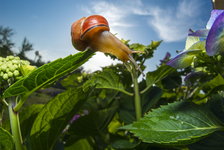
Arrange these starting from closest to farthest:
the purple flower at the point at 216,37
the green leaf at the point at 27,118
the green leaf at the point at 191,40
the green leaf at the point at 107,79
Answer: the purple flower at the point at 216,37 → the green leaf at the point at 191,40 → the green leaf at the point at 27,118 → the green leaf at the point at 107,79

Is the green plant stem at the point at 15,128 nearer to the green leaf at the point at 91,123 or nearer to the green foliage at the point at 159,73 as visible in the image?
the green leaf at the point at 91,123

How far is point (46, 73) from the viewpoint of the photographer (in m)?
0.34

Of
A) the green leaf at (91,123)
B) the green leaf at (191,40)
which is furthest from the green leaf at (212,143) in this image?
the green leaf at (91,123)

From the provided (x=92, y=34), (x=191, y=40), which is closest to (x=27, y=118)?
(x=92, y=34)

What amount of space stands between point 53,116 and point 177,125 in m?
0.22

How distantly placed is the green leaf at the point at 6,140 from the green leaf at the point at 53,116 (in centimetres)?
5

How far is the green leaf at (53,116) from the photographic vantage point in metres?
0.41

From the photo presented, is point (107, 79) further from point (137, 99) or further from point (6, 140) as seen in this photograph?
point (6, 140)

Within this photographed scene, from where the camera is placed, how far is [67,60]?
32cm

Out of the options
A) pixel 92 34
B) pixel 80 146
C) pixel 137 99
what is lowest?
pixel 80 146

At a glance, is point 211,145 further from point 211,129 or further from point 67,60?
point 67,60

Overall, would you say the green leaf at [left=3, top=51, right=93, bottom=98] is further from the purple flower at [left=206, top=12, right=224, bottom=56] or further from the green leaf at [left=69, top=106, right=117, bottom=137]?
the green leaf at [left=69, top=106, right=117, bottom=137]

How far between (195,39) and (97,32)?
7.1 inches

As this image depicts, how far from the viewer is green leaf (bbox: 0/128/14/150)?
351 mm
